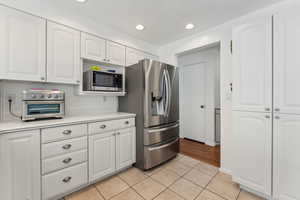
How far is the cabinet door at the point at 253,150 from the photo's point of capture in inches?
55.9

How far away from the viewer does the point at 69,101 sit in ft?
6.59

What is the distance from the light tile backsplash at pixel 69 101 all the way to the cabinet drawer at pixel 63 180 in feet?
2.82

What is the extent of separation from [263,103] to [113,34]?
246 centimetres

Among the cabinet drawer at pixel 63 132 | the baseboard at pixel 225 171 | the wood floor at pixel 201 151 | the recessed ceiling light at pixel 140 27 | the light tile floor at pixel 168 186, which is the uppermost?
the recessed ceiling light at pixel 140 27

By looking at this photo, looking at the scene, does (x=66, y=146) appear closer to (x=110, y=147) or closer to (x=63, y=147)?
(x=63, y=147)

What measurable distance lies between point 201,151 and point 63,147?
2.65 m

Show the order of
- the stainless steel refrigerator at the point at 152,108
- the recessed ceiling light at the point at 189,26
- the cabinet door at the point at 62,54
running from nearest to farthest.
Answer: the cabinet door at the point at 62,54 < the stainless steel refrigerator at the point at 152,108 < the recessed ceiling light at the point at 189,26

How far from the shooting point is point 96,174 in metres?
1.71

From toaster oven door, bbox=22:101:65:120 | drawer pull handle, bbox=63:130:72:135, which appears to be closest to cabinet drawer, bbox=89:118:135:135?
drawer pull handle, bbox=63:130:72:135

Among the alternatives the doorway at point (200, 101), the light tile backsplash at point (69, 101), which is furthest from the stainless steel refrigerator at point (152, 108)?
the doorway at point (200, 101)

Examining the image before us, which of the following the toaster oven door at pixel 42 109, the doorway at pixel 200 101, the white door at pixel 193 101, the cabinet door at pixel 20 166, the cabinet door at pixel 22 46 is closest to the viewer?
the cabinet door at pixel 20 166

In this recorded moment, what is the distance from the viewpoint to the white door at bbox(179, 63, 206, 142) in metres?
3.35

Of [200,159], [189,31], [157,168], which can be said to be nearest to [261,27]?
[189,31]

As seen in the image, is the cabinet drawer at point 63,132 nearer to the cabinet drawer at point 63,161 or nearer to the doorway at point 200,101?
the cabinet drawer at point 63,161
